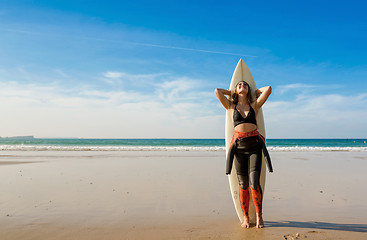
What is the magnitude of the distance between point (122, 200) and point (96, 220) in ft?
3.34

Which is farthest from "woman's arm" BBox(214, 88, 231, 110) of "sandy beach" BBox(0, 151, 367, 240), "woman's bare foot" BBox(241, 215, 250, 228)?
"sandy beach" BBox(0, 151, 367, 240)

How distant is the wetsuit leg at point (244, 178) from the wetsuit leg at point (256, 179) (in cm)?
9

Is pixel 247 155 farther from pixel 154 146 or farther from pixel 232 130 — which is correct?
pixel 154 146

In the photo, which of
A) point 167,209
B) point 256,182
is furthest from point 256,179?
point 167,209

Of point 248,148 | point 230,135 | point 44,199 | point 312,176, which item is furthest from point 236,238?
point 312,176

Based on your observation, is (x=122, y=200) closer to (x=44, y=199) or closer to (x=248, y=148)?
(x=44, y=199)

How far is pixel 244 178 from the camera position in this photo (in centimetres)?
328

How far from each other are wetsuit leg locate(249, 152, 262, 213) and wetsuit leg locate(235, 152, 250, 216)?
9 centimetres

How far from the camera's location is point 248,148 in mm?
3271

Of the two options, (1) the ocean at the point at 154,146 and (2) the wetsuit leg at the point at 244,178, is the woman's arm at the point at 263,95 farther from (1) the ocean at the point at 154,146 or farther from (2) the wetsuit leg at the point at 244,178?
(1) the ocean at the point at 154,146

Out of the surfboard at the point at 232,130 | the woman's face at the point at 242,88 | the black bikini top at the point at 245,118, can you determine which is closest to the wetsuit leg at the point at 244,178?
the surfboard at the point at 232,130

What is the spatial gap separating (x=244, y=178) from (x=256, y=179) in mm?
176

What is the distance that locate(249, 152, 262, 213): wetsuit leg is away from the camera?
3.15 metres

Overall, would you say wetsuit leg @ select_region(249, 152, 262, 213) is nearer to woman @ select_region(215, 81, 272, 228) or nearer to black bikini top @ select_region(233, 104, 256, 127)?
woman @ select_region(215, 81, 272, 228)
